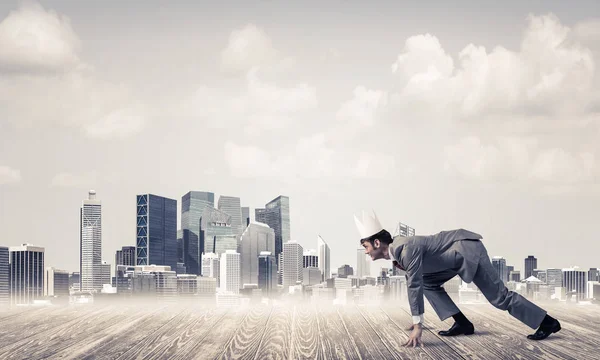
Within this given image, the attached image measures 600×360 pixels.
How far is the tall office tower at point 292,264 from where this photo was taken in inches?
853

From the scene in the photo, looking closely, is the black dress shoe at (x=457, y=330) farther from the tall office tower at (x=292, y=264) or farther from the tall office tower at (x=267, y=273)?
the tall office tower at (x=292, y=264)

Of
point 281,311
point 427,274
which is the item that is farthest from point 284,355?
point 281,311

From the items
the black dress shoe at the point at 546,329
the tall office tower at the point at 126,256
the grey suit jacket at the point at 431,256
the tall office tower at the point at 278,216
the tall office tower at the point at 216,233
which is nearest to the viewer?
the grey suit jacket at the point at 431,256

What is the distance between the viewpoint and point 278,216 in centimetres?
5822

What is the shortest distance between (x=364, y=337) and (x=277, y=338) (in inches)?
28.3

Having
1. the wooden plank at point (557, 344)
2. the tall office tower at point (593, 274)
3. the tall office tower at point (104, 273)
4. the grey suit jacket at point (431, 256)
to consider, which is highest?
the grey suit jacket at point (431, 256)

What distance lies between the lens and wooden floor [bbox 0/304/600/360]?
4.96 meters

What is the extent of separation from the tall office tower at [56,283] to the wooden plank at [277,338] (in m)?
12.1

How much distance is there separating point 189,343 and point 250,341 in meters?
0.48

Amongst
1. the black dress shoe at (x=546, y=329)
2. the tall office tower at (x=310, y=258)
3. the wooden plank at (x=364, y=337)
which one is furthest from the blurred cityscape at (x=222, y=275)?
the black dress shoe at (x=546, y=329)

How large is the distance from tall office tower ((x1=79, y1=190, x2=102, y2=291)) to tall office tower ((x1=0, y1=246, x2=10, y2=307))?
309 inches

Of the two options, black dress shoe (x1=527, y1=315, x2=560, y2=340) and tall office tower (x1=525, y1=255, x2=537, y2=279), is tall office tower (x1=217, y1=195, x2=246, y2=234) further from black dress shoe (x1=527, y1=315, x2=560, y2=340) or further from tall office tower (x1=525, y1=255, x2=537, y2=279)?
black dress shoe (x1=527, y1=315, x2=560, y2=340)

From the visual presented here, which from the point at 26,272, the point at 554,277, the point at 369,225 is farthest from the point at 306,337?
the point at 26,272

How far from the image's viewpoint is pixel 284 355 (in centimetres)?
Result: 488
